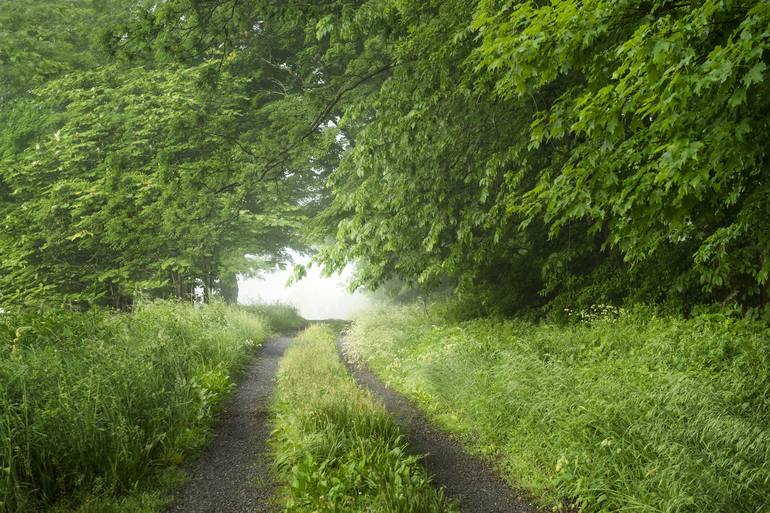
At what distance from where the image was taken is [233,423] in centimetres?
698

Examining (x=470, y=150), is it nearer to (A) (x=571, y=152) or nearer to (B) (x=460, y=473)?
(A) (x=571, y=152)


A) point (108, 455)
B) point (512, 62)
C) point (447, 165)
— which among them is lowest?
point (108, 455)

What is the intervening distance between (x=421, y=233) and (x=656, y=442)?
6245mm

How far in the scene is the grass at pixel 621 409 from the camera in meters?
3.92

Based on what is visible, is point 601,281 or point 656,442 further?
point 601,281

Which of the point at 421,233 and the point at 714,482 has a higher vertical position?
the point at 421,233

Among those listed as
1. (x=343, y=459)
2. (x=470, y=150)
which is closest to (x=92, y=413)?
(x=343, y=459)

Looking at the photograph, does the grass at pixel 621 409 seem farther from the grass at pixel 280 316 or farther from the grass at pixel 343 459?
the grass at pixel 280 316

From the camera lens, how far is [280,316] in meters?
21.8

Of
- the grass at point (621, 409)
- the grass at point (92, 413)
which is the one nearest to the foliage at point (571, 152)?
the grass at point (621, 409)

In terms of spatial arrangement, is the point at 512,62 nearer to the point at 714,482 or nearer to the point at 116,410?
the point at 714,482

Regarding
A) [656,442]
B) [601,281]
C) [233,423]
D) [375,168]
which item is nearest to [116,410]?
[233,423]

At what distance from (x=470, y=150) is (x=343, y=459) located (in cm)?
600

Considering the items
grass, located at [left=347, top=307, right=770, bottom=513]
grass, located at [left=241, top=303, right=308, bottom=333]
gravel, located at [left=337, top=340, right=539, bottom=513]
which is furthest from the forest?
grass, located at [left=241, top=303, right=308, bottom=333]
